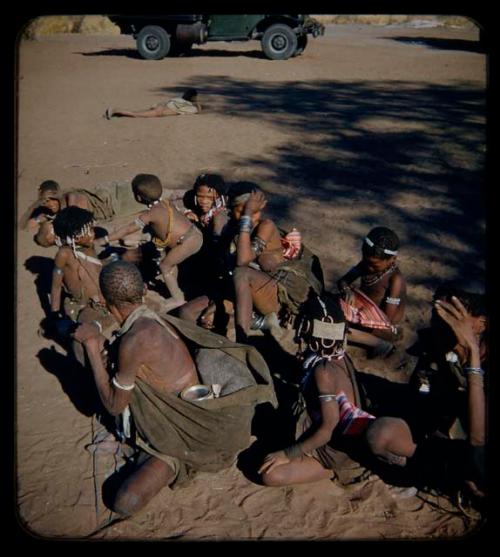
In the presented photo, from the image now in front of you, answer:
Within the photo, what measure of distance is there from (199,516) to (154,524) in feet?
0.93

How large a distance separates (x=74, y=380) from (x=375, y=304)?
2.68 meters

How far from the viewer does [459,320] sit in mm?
3148

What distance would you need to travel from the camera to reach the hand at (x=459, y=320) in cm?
309

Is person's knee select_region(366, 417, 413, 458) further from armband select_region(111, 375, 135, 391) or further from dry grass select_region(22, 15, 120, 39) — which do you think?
dry grass select_region(22, 15, 120, 39)

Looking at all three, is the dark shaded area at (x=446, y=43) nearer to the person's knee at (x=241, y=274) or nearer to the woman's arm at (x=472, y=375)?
the person's knee at (x=241, y=274)

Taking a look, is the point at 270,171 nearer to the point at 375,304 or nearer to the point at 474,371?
the point at 375,304

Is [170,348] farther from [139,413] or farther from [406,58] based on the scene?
[406,58]

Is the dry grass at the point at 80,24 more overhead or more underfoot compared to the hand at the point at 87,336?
more overhead

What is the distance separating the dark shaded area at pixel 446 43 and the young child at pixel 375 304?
59.7ft

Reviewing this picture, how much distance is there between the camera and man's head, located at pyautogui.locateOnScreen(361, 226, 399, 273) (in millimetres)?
4328

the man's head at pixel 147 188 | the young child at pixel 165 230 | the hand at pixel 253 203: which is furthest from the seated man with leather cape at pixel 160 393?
the man's head at pixel 147 188

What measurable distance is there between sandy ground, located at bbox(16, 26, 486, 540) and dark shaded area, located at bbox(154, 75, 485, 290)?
33mm

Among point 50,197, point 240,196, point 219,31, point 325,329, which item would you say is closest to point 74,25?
point 219,31

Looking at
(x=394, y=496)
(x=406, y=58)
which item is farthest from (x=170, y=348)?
(x=406, y=58)
